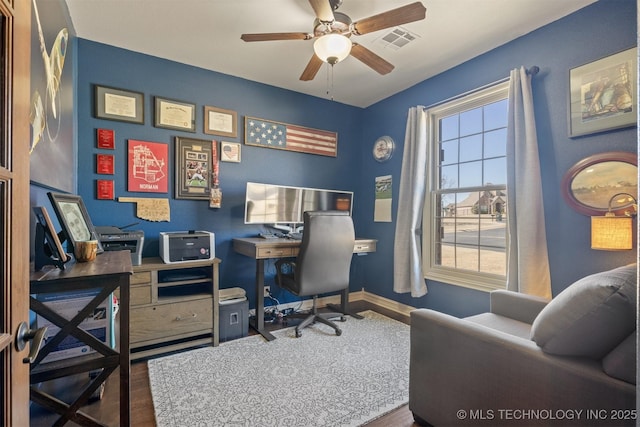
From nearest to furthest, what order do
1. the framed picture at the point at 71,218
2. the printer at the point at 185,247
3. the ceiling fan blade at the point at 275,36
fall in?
1. the framed picture at the point at 71,218
2. the ceiling fan blade at the point at 275,36
3. the printer at the point at 185,247

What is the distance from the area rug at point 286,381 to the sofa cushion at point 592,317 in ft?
3.26

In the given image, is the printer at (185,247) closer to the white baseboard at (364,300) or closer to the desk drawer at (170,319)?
the desk drawer at (170,319)

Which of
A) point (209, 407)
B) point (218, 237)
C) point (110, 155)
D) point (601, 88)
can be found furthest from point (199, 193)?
point (601, 88)

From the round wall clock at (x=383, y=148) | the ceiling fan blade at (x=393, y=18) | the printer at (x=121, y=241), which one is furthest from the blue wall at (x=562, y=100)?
the printer at (x=121, y=241)

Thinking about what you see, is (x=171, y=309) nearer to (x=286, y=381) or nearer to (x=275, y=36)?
(x=286, y=381)

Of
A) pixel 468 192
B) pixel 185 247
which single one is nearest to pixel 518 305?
pixel 468 192

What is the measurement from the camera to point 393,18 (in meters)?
1.73

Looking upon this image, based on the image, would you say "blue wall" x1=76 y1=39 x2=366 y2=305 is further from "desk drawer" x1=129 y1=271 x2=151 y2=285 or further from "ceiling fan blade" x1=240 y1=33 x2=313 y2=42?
"ceiling fan blade" x1=240 y1=33 x2=313 y2=42

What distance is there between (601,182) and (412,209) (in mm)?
1420

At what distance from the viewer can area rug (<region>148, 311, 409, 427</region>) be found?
1538 mm

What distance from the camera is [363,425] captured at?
1485 millimetres

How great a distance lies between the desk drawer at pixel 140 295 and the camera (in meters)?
2.09

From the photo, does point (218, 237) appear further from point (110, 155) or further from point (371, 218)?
point (371, 218)

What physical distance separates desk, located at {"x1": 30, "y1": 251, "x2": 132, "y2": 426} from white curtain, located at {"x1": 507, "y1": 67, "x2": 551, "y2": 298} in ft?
8.04
